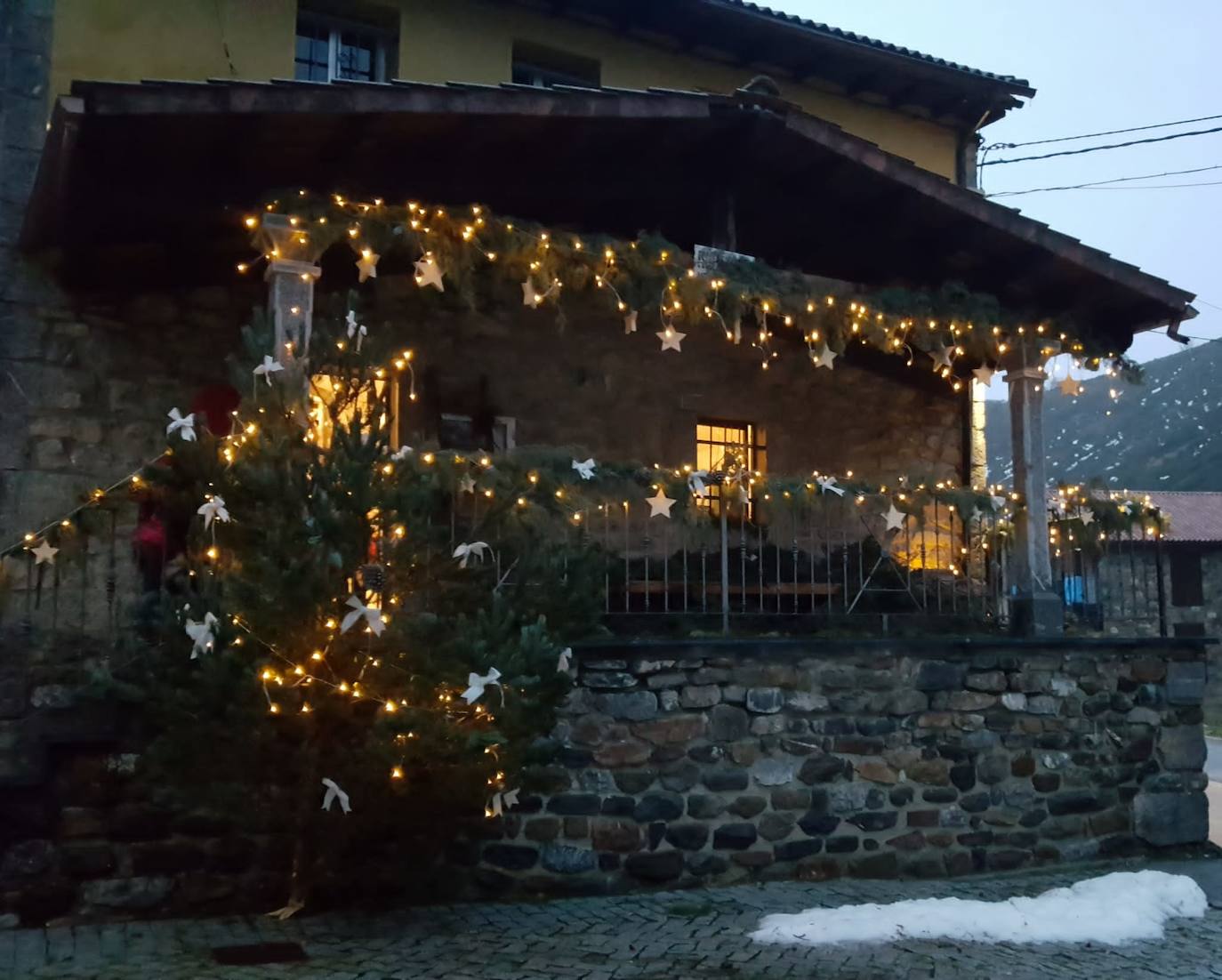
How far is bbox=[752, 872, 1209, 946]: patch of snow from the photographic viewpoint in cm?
560

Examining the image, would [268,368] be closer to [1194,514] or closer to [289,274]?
[289,274]

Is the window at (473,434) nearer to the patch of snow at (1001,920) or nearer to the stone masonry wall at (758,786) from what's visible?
the stone masonry wall at (758,786)

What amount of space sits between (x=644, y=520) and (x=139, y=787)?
14.6 feet

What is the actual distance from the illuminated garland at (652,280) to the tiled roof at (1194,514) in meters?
14.9

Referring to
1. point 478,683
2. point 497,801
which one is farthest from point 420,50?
point 497,801

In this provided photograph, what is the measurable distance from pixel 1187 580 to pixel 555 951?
815 inches

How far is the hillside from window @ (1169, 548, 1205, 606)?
1562 centimetres

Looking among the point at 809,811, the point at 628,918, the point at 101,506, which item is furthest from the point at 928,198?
the point at 101,506

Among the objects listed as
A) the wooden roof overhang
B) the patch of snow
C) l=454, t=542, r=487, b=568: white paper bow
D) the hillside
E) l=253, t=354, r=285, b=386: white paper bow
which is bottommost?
the patch of snow

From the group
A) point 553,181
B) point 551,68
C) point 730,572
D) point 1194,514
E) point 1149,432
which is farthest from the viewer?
point 1149,432

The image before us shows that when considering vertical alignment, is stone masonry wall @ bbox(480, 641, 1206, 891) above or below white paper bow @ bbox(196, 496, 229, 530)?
below

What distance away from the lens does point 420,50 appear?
920cm

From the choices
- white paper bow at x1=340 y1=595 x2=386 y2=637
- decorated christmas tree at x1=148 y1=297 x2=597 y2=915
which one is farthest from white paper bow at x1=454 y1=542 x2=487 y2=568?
white paper bow at x1=340 y1=595 x2=386 y2=637

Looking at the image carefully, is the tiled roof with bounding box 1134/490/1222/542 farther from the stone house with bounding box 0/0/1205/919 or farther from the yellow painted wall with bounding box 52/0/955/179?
the stone house with bounding box 0/0/1205/919
